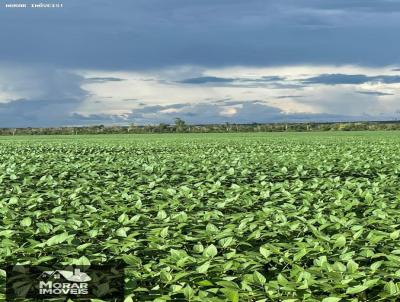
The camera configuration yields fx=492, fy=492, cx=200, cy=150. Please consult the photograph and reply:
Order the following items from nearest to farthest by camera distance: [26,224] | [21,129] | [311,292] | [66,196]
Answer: [311,292] → [26,224] → [66,196] → [21,129]

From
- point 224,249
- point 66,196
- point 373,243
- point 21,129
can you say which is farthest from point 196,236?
point 21,129

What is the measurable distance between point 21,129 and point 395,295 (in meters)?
86.4

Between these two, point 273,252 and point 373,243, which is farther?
point 373,243

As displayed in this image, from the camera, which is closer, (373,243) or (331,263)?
(331,263)

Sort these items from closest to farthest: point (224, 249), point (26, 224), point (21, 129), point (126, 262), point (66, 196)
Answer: point (126, 262)
point (224, 249)
point (26, 224)
point (66, 196)
point (21, 129)

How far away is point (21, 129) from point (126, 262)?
85149 mm

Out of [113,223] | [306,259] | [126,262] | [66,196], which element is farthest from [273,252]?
[66,196]

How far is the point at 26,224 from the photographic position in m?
5.21

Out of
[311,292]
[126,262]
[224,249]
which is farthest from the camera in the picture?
[224,249]

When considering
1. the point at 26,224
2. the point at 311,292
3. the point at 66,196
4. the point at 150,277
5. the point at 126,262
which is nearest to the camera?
the point at 311,292

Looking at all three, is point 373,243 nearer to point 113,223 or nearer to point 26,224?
point 113,223

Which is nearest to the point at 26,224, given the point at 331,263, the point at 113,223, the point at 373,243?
the point at 113,223

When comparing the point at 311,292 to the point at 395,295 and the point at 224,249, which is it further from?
the point at 224,249

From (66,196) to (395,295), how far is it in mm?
5396
